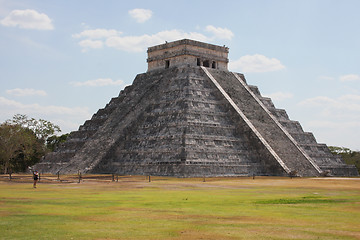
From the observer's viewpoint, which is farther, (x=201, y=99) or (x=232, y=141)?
(x=201, y=99)

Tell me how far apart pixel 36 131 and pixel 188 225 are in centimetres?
5285

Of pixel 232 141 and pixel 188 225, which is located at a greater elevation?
pixel 232 141

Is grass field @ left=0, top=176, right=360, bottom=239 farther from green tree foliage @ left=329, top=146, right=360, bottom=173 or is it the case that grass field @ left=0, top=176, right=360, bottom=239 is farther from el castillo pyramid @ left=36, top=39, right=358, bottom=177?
green tree foliage @ left=329, top=146, right=360, bottom=173

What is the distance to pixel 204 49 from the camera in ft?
161

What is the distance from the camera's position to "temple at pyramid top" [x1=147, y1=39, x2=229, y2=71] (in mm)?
48062

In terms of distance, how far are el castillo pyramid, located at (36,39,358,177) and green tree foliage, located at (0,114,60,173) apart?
665 cm

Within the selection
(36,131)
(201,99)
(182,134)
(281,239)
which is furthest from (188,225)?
(36,131)

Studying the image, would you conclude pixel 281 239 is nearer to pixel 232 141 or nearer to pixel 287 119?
pixel 232 141

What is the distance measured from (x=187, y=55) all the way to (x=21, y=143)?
807 inches

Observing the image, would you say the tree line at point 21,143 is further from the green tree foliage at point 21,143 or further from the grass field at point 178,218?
the grass field at point 178,218

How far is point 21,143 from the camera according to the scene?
53906 millimetres

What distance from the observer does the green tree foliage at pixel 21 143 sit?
174ft

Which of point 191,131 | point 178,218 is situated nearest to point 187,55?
point 191,131

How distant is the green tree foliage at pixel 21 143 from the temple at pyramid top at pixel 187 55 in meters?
16.1
